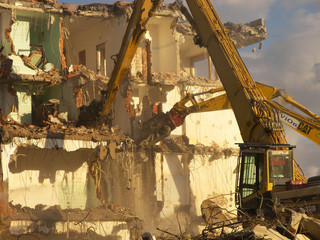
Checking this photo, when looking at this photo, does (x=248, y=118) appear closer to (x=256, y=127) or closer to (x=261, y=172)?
(x=256, y=127)

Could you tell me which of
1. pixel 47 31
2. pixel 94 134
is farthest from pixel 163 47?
pixel 94 134

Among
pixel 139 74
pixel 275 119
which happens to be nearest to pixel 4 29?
pixel 139 74

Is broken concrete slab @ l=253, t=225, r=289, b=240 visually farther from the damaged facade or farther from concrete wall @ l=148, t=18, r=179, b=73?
concrete wall @ l=148, t=18, r=179, b=73

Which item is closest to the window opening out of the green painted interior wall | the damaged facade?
the damaged facade

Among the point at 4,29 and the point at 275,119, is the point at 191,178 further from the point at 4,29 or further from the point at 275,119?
the point at 275,119

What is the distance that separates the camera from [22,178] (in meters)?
25.9

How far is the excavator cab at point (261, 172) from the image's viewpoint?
1614cm

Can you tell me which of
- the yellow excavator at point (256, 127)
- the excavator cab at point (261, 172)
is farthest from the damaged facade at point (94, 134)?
the excavator cab at point (261, 172)

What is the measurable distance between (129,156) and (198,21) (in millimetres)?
9839

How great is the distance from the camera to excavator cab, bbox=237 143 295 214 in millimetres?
16141

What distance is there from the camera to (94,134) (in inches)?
1048

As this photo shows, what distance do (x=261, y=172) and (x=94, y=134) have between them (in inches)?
465

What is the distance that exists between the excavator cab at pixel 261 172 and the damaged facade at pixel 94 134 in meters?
9.46

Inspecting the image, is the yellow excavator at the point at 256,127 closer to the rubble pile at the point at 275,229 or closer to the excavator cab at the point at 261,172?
the excavator cab at the point at 261,172
